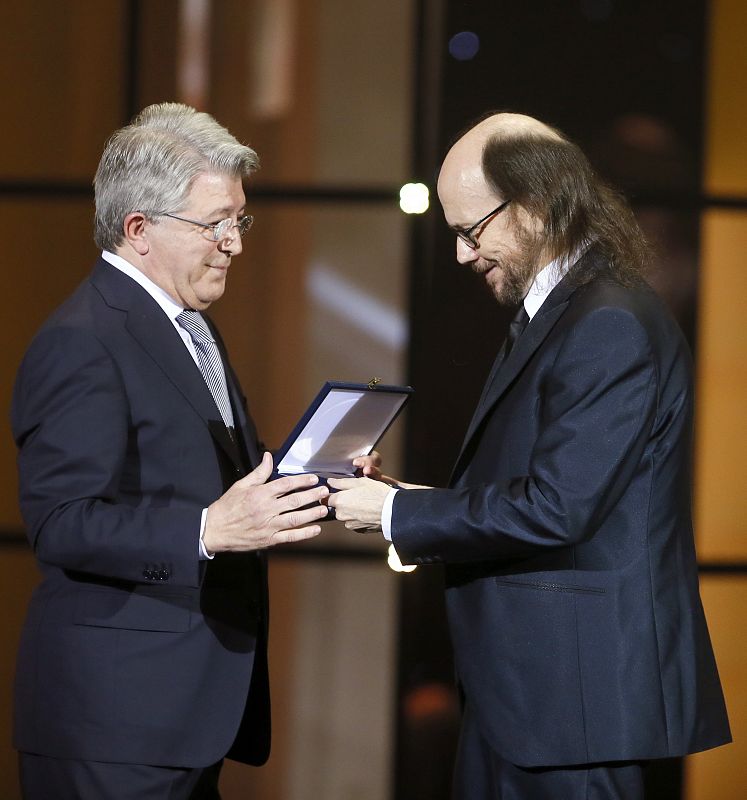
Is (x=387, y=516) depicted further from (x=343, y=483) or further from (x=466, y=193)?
(x=466, y=193)

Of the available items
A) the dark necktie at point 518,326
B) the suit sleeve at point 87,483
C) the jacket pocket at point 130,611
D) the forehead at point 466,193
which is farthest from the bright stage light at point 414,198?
the jacket pocket at point 130,611

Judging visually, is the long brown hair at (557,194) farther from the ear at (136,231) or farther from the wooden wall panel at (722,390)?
the wooden wall panel at (722,390)

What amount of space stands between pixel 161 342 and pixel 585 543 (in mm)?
921

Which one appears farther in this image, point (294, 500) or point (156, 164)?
point (156, 164)

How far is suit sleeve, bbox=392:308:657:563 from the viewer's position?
179 centimetres

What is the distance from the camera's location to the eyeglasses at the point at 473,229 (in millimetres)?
2096

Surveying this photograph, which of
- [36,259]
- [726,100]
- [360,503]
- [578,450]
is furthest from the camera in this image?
[36,259]

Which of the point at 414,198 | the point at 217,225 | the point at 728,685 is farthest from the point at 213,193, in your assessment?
the point at 728,685

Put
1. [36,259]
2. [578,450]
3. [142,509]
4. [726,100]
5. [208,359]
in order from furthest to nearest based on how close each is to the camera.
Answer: [36,259], [726,100], [208,359], [142,509], [578,450]

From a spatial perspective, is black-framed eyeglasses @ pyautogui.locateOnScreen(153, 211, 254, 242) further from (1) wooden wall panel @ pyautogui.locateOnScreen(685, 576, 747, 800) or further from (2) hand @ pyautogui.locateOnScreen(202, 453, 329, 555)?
(1) wooden wall panel @ pyautogui.locateOnScreen(685, 576, 747, 800)

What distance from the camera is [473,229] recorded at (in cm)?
213

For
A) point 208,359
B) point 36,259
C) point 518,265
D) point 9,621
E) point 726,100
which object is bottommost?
point 9,621

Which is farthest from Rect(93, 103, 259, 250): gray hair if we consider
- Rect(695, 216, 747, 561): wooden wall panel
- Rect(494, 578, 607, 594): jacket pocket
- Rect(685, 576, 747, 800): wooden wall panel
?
Rect(685, 576, 747, 800): wooden wall panel

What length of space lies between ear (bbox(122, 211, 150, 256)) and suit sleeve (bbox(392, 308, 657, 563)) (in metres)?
0.86
